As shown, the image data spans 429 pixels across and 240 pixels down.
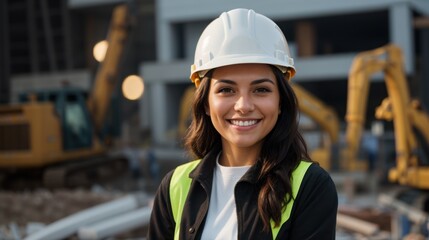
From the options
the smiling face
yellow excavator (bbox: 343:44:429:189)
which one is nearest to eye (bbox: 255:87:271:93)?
the smiling face

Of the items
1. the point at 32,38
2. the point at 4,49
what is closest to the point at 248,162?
the point at 32,38

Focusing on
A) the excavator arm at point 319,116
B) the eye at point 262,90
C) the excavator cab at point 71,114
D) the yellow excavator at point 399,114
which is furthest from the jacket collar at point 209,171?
the excavator arm at point 319,116

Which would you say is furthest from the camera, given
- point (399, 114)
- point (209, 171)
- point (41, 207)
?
point (399, 114)

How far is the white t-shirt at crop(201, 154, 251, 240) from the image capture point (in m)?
1.99

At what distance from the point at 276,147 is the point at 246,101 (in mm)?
201

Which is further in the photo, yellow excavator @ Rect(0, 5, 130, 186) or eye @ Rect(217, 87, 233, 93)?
yellow excavator @ Rect(0, 5, 130, 186)

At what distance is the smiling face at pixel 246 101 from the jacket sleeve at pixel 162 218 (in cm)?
33

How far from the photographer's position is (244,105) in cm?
200

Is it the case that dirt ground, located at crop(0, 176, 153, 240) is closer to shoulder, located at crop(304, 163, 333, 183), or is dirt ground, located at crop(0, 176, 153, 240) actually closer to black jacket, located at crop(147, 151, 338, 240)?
black jacket, located at crop(147, 151, 338, 240)

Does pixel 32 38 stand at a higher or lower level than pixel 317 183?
higher

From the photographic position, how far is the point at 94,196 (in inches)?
402

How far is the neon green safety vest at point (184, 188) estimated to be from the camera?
1.94m

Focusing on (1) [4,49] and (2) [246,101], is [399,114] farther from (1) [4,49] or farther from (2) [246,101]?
(1) [4,49]

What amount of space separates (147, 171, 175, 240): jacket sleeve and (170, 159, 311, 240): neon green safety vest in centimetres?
2
